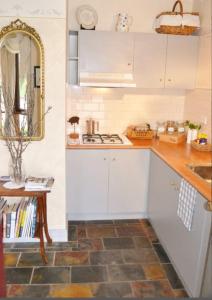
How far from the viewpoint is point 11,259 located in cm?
200

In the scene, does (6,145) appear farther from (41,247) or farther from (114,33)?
(114,33)

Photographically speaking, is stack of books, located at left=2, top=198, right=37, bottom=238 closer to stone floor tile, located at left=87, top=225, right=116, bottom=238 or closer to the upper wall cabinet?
stone floor tile, located at left=87, top=225, right=116, bottom=238

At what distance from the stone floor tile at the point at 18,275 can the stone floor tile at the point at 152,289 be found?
698 mm

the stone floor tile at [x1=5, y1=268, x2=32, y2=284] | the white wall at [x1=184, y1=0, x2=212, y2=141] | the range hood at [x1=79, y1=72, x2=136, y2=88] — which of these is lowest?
the stone floor tile at [x1=5, y1=268, x2=32, y2=284]

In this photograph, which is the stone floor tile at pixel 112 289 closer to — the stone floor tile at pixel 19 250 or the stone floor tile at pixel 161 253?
the stone floor tile at pixel 161 253

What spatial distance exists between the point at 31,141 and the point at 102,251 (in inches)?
39.7

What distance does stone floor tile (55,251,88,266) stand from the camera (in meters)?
1.97

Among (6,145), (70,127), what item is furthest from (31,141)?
(70,127)

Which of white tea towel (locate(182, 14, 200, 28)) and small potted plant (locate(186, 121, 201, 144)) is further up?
white tea towel (locate(182, 14, 200, 28))

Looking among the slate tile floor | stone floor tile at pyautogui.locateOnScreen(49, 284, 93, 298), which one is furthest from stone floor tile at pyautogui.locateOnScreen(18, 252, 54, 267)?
stone floor tile at pyautogui.locateOnScreen(49, 284, 93, 298)

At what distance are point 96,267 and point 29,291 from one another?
1.59 feet

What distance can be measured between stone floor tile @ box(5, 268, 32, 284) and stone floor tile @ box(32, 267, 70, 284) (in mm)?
44

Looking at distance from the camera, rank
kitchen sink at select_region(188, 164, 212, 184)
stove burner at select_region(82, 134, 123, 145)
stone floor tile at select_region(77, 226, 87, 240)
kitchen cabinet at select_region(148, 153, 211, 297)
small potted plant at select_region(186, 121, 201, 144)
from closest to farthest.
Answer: kitchen sink at select_region(188, 164, 212, 184), small potted plant at select_region(186, 121, 201, 144), kitchen cabinet at select_region(148, 153, 211, 297), stone floor tile at select_region(77, 226, 87, 240), stove burner at select_region(82, 134, 123, 145)

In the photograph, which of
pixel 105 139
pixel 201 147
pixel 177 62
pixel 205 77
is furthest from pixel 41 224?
pixel 177 62
